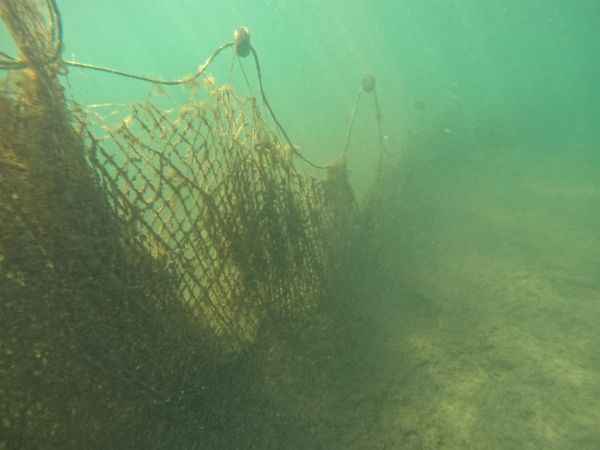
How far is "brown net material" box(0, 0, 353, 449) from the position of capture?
1.85 m

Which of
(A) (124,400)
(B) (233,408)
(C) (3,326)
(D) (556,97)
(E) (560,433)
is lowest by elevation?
(E) (560,433)

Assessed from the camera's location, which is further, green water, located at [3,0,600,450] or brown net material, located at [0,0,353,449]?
green water, located at [3,0,600,450]

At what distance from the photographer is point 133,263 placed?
2332mm

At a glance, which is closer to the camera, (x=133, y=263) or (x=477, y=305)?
(x=133, y=263)

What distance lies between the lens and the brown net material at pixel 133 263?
72.8 inches

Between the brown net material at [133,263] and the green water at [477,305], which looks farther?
the green water at [477,305]

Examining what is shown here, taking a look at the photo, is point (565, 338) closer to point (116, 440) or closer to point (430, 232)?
point (430, 232)

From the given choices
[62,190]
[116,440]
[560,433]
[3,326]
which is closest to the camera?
[3,326]

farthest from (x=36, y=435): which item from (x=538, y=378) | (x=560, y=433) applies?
(x=538, y=378)

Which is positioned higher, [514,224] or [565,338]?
[514,224]

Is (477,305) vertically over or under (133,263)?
under

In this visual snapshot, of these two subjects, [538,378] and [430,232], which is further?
[430,232]

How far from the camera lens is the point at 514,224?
7.89m

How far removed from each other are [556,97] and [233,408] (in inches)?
1847
